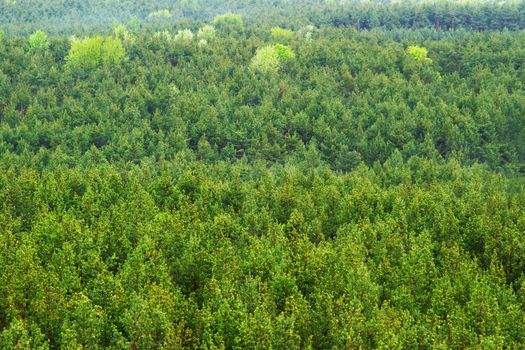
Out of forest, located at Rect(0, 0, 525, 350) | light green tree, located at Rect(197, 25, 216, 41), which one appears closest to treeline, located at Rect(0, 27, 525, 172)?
forest, located at Rect(0, 0, 525, 350)

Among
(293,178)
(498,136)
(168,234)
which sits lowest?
(498,136)

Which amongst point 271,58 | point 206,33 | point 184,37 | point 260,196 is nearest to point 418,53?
point 271,58

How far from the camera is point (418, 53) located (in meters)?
144

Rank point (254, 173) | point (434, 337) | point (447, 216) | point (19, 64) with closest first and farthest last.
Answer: point (434, 337)
point (447, 216)
point (254, 173)
point (19, 64)

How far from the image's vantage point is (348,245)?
4847 cm

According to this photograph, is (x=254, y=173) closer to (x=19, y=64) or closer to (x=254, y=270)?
(x=254, y=270)

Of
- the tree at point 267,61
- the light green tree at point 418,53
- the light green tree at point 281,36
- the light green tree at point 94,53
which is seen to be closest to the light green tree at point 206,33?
the light green tree at point 281,36

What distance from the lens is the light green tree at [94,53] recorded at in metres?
138

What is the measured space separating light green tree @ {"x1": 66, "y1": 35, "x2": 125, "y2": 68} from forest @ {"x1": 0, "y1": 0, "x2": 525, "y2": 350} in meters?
0.48

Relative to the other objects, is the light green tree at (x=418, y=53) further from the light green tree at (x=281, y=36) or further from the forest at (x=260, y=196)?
the light green tree at (x=281, y=36)

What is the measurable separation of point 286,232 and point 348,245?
9.45 m

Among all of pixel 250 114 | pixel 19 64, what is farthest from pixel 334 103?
pixel 19 64

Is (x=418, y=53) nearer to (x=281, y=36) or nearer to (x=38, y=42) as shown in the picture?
(x=281, y=36)

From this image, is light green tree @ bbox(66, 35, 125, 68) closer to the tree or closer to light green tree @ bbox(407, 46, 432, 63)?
the tree
